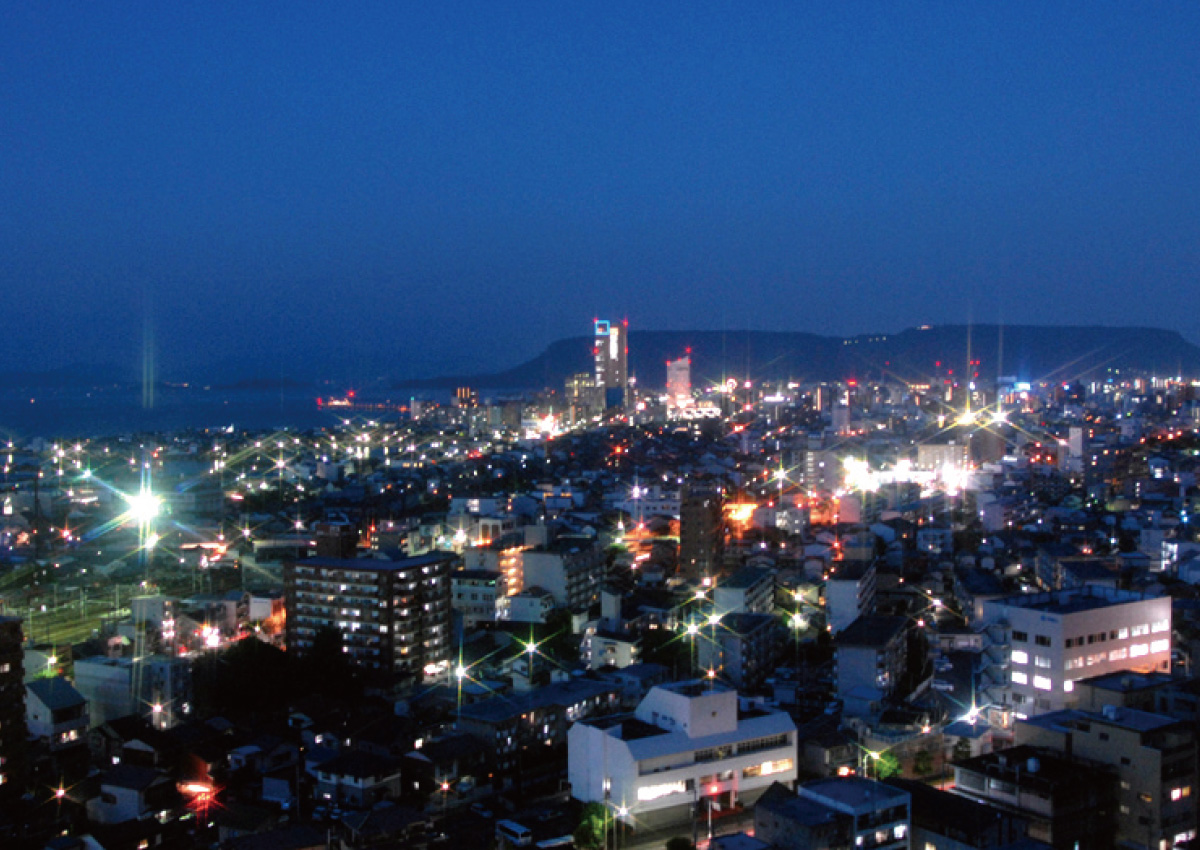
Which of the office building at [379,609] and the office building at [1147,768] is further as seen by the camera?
the office building at [379,609]

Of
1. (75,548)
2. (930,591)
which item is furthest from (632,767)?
(75,548)

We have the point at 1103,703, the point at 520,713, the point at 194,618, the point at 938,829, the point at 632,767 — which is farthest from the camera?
the point at 194,618

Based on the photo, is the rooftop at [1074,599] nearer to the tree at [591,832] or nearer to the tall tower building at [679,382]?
the tree at [591,832]

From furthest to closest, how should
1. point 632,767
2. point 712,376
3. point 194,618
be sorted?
point 712,376, point 194,618, point 632,767

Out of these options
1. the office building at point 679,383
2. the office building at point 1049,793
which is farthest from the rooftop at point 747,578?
the office building at point 679,383

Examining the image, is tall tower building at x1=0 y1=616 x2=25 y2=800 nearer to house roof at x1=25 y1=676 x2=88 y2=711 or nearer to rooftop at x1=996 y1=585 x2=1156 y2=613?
house roof at x1=25 y1=676 x2=88 y2=711

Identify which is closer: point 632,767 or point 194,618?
point 632,767

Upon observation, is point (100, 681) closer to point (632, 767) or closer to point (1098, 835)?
point (632, 767)
